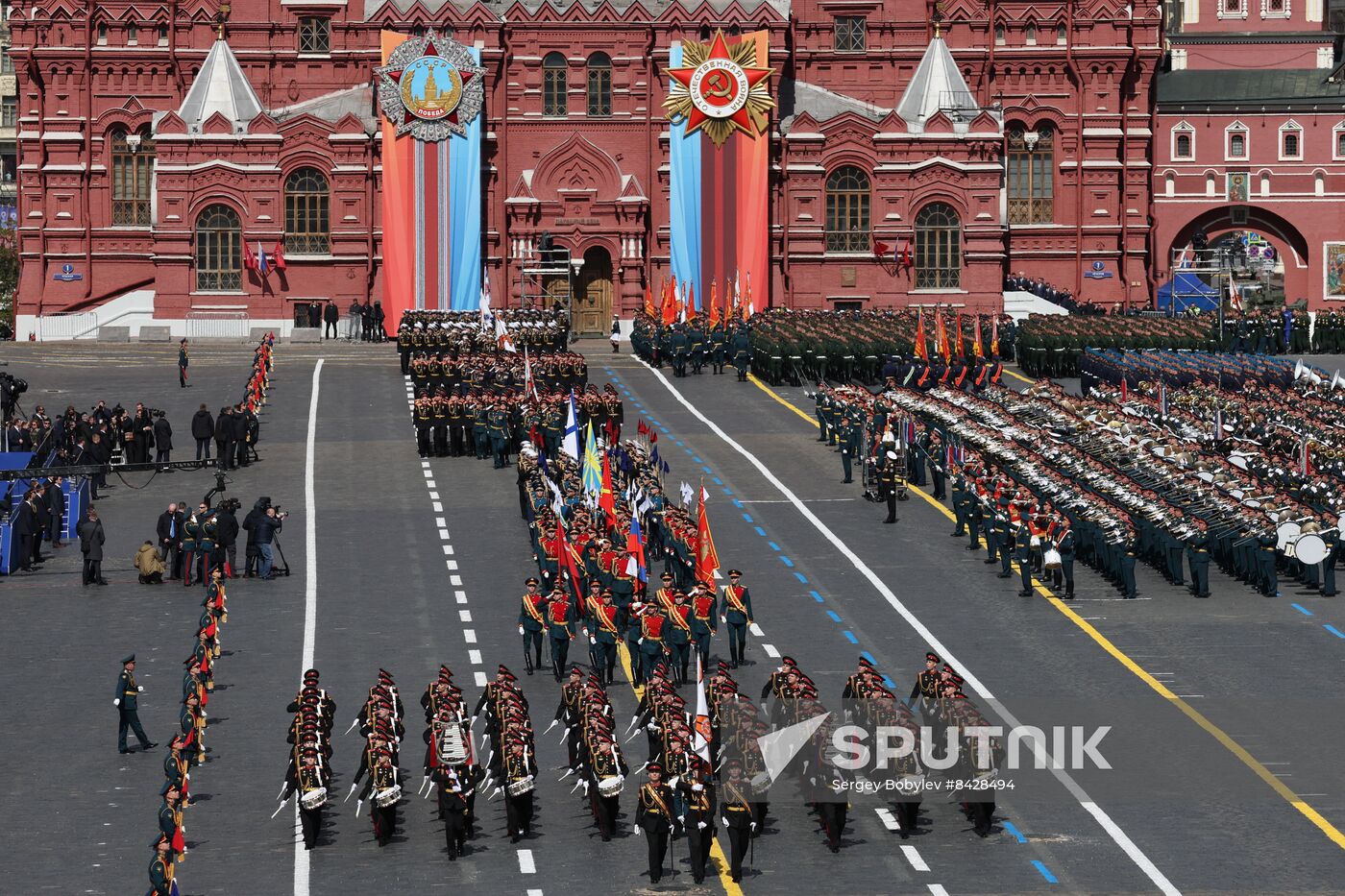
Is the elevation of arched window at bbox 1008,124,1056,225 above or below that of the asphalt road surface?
above

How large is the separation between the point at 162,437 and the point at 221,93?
1407 inches

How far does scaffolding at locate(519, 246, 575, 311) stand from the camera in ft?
295

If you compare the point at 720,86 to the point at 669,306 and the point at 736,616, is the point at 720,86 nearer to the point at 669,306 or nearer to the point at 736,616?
the point at 669,306

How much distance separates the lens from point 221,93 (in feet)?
297

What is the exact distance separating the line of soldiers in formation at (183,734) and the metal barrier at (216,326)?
46372 mm

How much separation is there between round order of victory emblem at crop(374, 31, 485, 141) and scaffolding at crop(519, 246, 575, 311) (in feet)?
16.8

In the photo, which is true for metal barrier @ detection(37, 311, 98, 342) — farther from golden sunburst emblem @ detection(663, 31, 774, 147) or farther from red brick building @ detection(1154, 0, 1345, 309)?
red brick building @ detection(1154, 0, 1345, 309)

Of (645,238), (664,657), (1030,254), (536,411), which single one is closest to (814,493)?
(536,411)

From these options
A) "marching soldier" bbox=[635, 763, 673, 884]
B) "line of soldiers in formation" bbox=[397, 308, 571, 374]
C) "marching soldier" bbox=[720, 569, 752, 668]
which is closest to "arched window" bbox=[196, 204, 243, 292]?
"line of soldiers in formation" bbox=[397, 308, 571, 374]

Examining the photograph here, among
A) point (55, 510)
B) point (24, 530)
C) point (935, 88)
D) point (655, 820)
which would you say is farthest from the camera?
point (935, 88)

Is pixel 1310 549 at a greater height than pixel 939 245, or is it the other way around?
pixel 939 245

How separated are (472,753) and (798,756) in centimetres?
402

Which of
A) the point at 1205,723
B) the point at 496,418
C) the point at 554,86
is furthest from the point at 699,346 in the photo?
the point at 1205,723

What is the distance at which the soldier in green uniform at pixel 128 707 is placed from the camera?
33.2 meters
